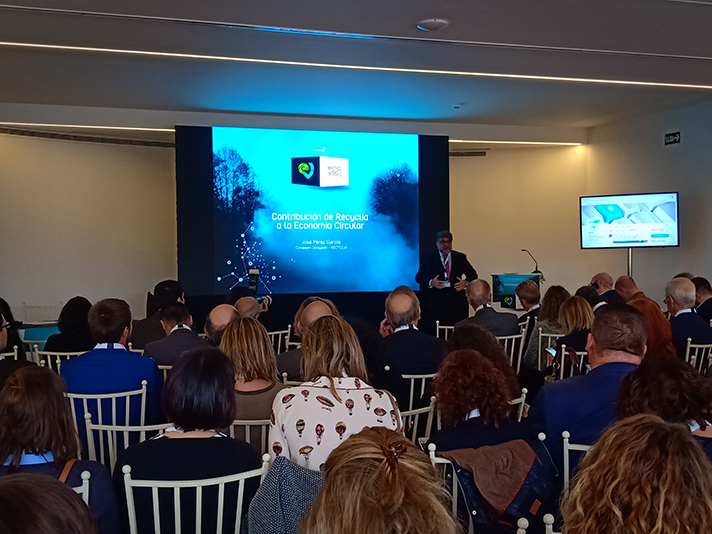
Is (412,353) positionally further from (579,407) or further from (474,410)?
(474,410)

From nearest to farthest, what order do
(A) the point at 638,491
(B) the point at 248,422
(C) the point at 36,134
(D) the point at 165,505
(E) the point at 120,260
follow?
(A) the point at 638,491 → (D) the point at 165,505 → (B) the point at 248,422 → (C) the point at 36,134 → (E) the point at 120,260

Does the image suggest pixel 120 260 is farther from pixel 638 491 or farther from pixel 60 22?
pixel 638 491

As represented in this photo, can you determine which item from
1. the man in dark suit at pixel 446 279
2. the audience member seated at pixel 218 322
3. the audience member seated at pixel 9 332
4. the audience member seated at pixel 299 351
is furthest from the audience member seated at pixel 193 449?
the man in dark suit at pixel 446 279

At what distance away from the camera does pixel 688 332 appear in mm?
4590

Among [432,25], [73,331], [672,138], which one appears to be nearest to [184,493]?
[73,331]

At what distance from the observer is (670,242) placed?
8117 millimetres

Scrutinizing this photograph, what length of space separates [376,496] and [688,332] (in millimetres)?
4195

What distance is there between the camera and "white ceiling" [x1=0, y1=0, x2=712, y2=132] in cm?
459

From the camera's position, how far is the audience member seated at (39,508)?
2.70 ft

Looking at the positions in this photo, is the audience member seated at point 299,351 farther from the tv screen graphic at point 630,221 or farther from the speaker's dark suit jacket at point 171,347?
the tv screen graphic at point 630,221

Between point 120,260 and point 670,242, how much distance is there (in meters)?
7.15

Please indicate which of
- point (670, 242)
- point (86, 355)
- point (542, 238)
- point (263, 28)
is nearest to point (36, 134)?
point (263, 28)

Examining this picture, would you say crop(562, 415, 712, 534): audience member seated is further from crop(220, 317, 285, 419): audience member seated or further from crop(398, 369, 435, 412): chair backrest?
crop(398, 369, 435, 412): chair backrest

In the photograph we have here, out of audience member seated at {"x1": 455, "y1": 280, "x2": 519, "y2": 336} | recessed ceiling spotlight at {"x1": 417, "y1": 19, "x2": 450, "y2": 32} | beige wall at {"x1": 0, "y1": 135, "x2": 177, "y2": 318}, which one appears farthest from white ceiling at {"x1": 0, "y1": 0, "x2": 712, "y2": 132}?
audience member seated at {"x1": 455, "y1": 280, "x2": 519, "y2": 336}
